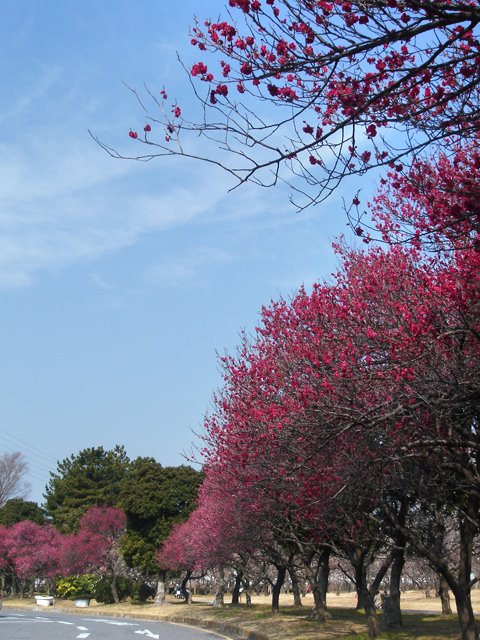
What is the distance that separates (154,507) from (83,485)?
23.8 metres

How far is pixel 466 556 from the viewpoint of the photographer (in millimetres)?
14633

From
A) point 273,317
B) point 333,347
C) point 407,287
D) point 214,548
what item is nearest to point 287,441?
point 333,347

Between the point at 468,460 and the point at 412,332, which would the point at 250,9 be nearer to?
the point at 412,332

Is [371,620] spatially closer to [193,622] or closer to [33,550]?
[193,622]

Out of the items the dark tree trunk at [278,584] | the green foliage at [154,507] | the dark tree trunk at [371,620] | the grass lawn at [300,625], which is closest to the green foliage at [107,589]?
the green foliage at [154,507]

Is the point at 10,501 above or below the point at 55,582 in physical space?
above

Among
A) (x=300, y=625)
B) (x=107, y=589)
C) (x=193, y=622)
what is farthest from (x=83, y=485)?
(x=300, y=625)

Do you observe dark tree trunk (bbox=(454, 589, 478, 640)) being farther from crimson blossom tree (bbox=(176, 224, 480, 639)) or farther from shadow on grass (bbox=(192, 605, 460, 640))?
shadow on grass (bbox=(192, 605, 460, 640))

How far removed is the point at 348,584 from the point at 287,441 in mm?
60765

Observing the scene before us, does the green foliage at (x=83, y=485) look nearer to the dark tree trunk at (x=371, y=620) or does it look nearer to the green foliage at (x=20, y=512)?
the green foliage at (x=20, y=512)

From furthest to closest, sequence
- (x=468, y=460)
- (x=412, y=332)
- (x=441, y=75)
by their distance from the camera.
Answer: (x=468, y=460)
(x=412, y=332)
(x=441, y=75)

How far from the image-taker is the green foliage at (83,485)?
65375 mm

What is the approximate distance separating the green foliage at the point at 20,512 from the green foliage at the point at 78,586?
14.7 metres

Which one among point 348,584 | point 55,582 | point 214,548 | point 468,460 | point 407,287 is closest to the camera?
point 407,287
